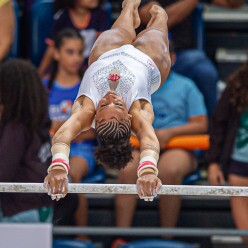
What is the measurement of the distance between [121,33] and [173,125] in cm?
106

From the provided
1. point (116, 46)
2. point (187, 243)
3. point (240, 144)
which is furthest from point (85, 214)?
point (116, 46)

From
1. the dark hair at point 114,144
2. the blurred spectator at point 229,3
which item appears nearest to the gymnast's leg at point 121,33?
the dark hair at point 114,144

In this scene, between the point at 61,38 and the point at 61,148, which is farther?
the point at 61,38

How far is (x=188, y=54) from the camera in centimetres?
590

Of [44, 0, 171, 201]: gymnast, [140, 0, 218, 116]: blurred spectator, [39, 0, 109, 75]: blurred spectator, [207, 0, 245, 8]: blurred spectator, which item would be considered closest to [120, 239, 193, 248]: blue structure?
[140, 0, 218, 116]: blurred spectator

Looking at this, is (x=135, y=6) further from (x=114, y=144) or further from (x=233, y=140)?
(x=233, y=140)

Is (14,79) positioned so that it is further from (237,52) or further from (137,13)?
(237,52)

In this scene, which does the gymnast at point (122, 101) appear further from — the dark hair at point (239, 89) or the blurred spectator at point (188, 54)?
the blurred spectator at point (188, 54)

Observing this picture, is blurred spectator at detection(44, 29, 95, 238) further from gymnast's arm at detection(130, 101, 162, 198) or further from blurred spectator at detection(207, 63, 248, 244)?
gymnast's arm at detection(130, 101, 162, 198)

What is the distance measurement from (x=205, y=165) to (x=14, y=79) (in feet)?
4.55

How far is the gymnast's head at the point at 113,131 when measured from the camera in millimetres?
4207

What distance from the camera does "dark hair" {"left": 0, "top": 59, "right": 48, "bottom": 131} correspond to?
518 cm

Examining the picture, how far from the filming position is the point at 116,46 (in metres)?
4.67


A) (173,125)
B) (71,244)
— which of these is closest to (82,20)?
(173,125)
